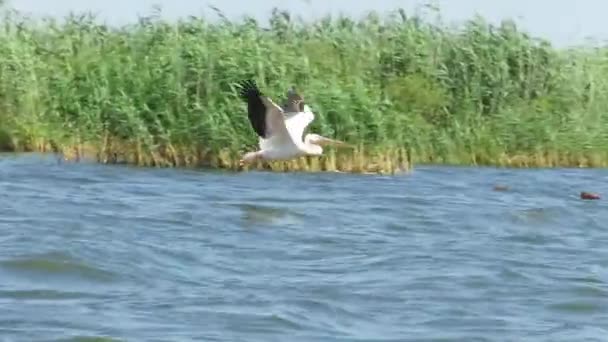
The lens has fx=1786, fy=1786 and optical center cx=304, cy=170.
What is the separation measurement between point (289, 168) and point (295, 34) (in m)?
4.51

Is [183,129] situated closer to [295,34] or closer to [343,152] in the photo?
[343,152]

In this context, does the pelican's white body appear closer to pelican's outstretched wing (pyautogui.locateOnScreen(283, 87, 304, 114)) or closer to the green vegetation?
pelican's outstretched wing (pyautogui.locateOnScreen(283, 87, 304, 114))

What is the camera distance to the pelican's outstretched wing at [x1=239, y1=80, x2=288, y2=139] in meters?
13.8

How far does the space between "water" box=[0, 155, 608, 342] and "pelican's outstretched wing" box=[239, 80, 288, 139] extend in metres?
0.77

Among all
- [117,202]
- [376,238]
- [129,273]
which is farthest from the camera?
[117,202]

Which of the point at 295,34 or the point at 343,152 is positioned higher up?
the point at 295,34

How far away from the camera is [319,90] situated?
18.1 m

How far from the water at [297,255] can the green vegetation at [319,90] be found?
1.39 ft

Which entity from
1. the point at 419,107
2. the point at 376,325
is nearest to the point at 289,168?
the point at 419,107

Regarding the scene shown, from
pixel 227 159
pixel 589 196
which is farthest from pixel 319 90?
pixel 589 196

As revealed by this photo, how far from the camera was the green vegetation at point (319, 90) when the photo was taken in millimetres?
17656

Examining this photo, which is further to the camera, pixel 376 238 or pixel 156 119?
pixel 156 119

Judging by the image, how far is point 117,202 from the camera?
50.3ft

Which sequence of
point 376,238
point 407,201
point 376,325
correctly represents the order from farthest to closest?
point 407,201
point 376,238
point 376,325
